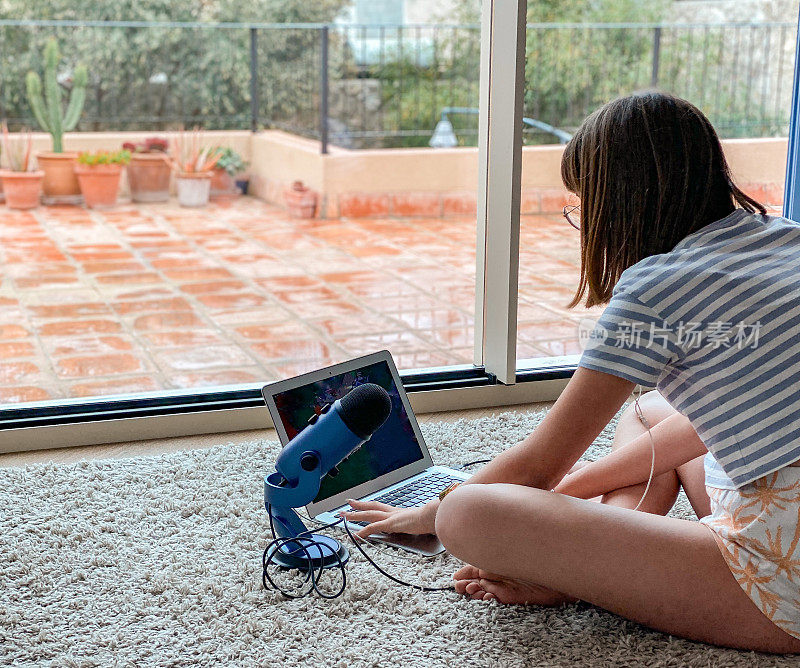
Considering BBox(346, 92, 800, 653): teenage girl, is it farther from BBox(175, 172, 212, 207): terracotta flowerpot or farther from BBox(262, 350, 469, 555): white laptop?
BBox(175, 172, 212, 207): terracotta flowerpot

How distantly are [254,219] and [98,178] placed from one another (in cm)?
103

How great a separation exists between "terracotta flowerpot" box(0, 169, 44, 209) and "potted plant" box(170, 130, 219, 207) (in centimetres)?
83

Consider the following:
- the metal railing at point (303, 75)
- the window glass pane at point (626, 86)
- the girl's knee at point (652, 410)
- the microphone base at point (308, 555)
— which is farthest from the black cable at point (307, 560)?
the metal railing at point (303, 75)

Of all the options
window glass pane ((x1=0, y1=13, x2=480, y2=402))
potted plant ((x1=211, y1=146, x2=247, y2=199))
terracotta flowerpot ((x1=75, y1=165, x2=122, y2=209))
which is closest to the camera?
window glass pane ((x1=0, y1=13, x2=480, y2=402))

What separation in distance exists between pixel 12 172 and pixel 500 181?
4.26 m

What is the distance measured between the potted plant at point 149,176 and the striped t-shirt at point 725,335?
17.5 feet

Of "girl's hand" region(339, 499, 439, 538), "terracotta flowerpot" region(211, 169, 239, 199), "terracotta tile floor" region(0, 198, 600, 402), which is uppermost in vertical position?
"terracotta flowerpot" region(211, 169, 239, 199)

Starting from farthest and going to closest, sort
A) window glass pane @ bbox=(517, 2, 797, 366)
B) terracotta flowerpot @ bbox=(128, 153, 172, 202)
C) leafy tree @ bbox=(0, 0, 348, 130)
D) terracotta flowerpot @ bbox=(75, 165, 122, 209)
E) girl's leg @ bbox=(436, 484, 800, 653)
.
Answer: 1. leafy tree @ bbox=(0, 0, 348, 130)
2. terracotta flowerpot @ bbox=(128, 153, 172, 202)
3. terracotta flowerpot @ bbox=(75, 165, 122, 209)
4. window glass pane @ bbox=(517, 2, 797, 366)
5. girl's leg @ bbox=(436, 484, 800, 653)

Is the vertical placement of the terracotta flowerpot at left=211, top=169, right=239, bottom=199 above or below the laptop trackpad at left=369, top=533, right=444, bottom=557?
above

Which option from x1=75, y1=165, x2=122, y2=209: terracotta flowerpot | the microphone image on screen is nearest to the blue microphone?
the microphone image on screen

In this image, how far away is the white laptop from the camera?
71.1 inches

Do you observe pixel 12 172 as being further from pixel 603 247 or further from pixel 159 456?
pixel 603 247

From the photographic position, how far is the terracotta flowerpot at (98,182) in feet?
19.3

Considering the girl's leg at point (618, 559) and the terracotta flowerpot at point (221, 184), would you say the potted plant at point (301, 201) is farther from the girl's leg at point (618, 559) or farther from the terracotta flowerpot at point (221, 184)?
the girl's leg at point (618, 559)
